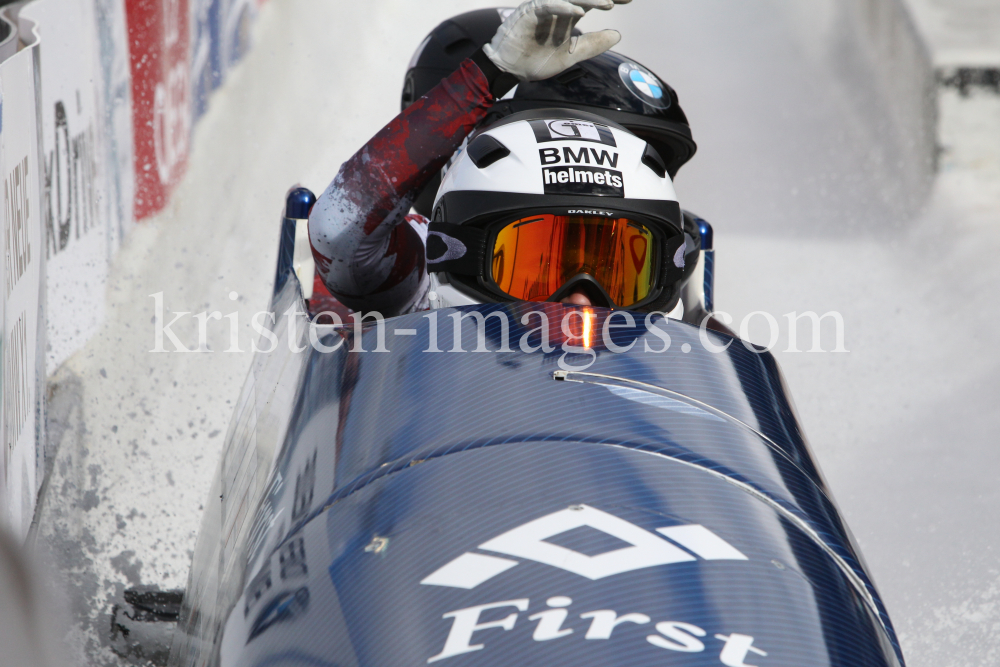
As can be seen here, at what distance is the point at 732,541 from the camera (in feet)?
4.00

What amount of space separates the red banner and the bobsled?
3689 millimetres

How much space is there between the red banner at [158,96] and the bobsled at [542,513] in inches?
145

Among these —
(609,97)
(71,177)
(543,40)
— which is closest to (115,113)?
(71,177)

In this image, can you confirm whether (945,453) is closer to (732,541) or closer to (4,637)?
(732,541)

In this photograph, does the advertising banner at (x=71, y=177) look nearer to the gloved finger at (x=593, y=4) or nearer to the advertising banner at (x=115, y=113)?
the advertising banner at (x=115, y=113)

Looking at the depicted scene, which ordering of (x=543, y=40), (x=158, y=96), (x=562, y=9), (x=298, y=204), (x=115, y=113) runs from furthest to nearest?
1. (x=158, y=96)
2. (x=115, y=113)
3. (x=298, y=204)
4. (x=543, y=40)
5. (x=562, y=9)

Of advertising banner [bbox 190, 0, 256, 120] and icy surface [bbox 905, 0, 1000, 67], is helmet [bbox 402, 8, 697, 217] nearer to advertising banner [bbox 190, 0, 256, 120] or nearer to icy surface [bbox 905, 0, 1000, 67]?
advertising banner [bbox 190, 0, 256, 120]

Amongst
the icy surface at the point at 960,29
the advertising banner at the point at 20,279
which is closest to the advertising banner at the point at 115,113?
the advertising banner at the point at 20,279

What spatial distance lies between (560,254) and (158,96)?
3.89m

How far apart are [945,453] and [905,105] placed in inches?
167

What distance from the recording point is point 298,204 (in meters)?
2.76

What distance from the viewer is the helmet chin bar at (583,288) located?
193cm

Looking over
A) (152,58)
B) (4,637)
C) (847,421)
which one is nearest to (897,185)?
(847,421)

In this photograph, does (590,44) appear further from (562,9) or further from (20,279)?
(20,279)
